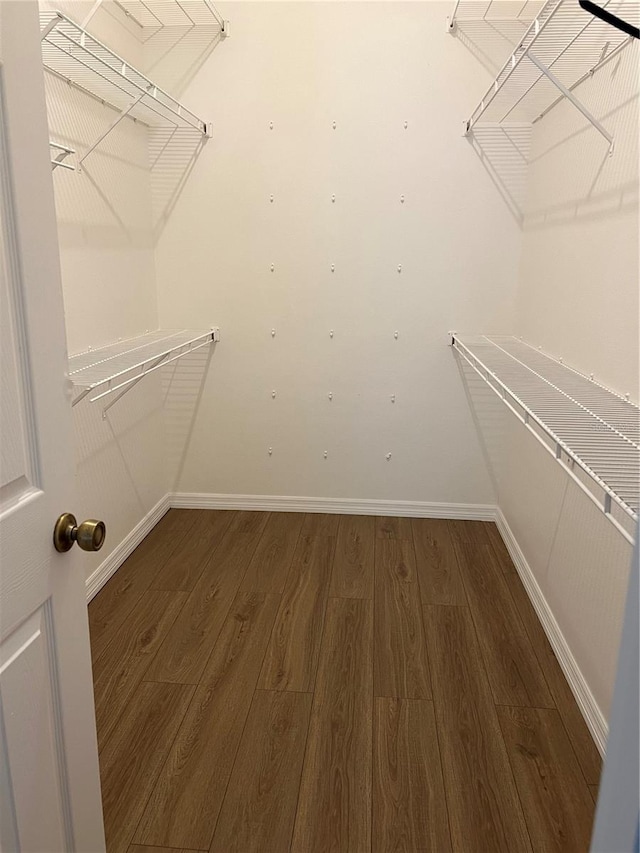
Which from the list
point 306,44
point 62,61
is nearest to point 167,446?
point 62,61

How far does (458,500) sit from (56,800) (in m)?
2.44

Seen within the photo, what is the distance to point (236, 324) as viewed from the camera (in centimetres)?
304

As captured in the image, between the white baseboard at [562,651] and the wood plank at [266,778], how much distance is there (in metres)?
0.75

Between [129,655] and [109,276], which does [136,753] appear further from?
[109,276]

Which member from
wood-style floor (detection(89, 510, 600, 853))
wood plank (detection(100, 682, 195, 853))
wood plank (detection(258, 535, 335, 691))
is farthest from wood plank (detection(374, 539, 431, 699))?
wood plank (detection(100, 682, 195, 853))

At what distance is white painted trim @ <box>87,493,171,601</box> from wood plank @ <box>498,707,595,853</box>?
1.52 metres

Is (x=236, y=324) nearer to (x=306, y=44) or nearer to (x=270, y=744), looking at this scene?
(x=306, y=44)

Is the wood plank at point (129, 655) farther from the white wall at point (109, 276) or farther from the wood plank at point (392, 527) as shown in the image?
the wood plank at point (392, 527)

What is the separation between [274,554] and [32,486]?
1.96 metres

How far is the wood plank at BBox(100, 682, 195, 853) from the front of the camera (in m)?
1.46

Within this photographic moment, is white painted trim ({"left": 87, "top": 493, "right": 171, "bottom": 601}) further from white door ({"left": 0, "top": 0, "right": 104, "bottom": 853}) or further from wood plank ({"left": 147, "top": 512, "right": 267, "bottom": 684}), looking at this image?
white door ({"left": 0, "top": 0, "right": 104, "bottom": 853})

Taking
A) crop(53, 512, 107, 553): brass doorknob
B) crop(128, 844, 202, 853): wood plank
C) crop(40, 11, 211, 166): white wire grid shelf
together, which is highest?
crop(40, 11, 211, 166): white wire grid shelf

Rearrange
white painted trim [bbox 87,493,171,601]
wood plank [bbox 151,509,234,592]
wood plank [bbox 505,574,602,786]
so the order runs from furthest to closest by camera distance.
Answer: wood plank [bbox 151,509,234,592] < white painted trim [bbox 87,493,171,601] < wood plank [bbox 505,574,602,786]

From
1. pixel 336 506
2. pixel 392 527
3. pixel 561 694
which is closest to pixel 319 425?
pixel 336 506
